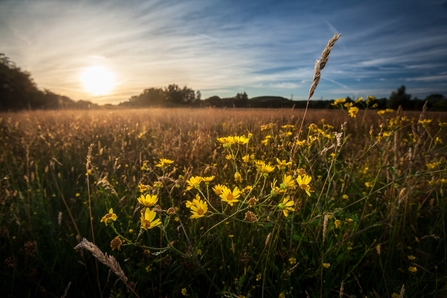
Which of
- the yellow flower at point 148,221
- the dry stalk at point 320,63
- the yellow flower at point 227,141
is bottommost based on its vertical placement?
the yellow flower at point 148,221

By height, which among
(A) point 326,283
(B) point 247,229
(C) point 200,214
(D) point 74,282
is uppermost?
(C) point 200,214

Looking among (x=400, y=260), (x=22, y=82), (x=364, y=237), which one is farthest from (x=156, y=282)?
(x=22, y=82)

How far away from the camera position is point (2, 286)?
1431mm

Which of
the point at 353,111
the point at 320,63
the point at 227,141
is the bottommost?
the point at 227,141

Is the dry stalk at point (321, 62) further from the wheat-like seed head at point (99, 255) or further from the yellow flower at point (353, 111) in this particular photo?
the wheat-like seed head at point (99, 255)

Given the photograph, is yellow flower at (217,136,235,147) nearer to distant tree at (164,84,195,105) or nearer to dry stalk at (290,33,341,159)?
dry stalk at (290,33,341,159)

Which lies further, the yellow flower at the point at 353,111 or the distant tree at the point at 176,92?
the distant tree at the point at 176,92

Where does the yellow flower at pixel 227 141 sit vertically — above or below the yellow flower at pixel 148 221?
above

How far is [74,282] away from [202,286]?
2.36 ft

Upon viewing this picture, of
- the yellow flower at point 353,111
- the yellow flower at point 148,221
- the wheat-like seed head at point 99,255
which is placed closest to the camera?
the wheat-like seed head at point 99,255

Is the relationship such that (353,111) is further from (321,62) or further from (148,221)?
(148,221)

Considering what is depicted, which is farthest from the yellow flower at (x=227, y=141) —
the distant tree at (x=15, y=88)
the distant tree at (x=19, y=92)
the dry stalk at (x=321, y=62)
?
the distant tree at (x=15, y=88)

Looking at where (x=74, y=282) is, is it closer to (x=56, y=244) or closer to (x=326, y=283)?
(x=56, y=244)

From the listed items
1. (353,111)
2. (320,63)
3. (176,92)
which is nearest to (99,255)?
(320,63)
